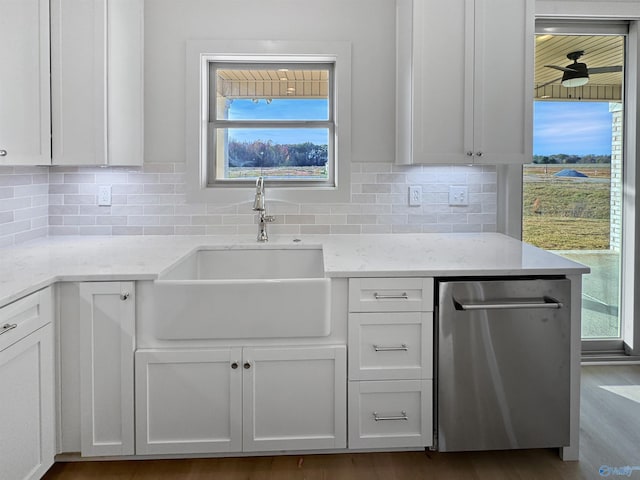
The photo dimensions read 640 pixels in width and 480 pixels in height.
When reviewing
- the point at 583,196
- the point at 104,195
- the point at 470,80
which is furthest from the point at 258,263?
the point at 583,196

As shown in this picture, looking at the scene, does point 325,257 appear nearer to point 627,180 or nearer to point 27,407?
point 27,407

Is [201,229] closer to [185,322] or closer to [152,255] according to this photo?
[152,255]

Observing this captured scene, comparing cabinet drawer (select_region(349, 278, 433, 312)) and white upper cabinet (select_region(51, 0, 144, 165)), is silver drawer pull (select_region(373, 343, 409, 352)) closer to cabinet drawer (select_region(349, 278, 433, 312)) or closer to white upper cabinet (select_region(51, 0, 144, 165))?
cabinet drawer (select_region(349, 278, 433, 312))

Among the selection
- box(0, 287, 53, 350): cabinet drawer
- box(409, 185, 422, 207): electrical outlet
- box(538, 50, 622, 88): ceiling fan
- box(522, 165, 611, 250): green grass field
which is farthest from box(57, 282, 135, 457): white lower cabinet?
box(538, 50, 622, 88): ceiling fan

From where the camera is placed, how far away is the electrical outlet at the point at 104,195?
10.3ft

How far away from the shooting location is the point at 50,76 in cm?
265

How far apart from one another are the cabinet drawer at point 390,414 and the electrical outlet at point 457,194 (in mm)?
A: 1274

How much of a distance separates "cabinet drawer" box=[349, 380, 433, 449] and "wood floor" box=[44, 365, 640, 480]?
9 cm

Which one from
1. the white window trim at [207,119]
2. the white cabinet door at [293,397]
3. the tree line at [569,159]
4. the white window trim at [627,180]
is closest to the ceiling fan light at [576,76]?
the white window trim at [627,180]

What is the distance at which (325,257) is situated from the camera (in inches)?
99.5

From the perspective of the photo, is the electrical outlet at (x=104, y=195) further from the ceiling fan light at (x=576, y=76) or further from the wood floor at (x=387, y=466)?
the ceiling fan light at (x=576, y=76)

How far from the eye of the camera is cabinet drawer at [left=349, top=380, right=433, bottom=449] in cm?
230

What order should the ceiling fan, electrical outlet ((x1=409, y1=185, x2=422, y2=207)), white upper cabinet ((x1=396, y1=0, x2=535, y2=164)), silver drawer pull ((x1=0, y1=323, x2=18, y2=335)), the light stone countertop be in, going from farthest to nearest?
1. the ceiling fan
2. electrical outlet ((x1=409, y1=185, x2=422, y2=207))
3. white upper cabinet ((x1=396, y1=0, x2=535, y2=164))
4. the light stone countertop
5. silver drawer pull ((x1=0, y1=323, x2=18, y2=335))

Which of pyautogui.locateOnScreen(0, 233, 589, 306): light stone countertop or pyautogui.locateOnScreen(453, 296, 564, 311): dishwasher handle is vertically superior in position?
pyautogui.locateOnScreen(0, 233, 589, 306): light stone countertop
